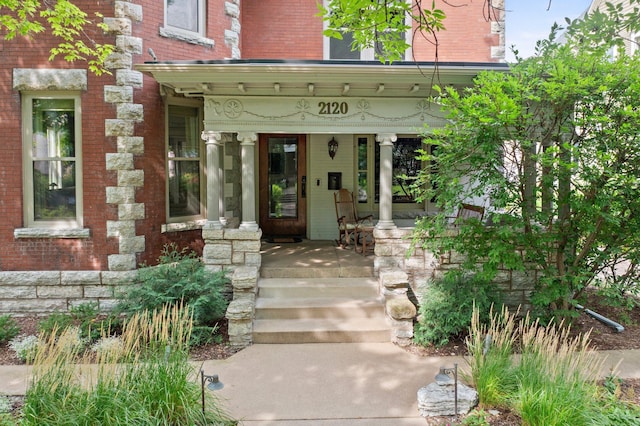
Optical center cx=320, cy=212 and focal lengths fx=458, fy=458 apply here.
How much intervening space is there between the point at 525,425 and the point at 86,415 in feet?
10.8

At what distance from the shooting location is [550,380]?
3.68m

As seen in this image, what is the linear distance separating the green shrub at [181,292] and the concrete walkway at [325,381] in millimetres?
767

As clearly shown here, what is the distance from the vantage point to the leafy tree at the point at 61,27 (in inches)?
231

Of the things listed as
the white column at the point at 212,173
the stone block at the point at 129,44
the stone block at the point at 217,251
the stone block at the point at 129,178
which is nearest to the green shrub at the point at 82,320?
the stone block at the point at 217,251

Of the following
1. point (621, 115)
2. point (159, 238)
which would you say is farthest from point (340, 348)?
point (621, 115)

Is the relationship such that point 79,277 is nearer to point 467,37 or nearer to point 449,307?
point 449,307

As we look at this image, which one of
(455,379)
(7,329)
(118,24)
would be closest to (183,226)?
(7,329)

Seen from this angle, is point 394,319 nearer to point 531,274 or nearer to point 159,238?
point 531,274

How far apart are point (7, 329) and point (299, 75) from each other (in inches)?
199

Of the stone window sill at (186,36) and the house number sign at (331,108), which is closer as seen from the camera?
the house number sign at (331,108)

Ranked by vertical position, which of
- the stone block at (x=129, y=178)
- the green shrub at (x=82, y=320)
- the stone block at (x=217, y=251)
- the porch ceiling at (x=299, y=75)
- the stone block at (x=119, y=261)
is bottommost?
the green shrub at (x=82, y=320)

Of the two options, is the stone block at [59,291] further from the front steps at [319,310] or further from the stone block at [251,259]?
the front steps at [319,310]

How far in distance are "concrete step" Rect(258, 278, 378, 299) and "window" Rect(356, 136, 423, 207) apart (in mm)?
3193

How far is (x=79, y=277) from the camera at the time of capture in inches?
268
